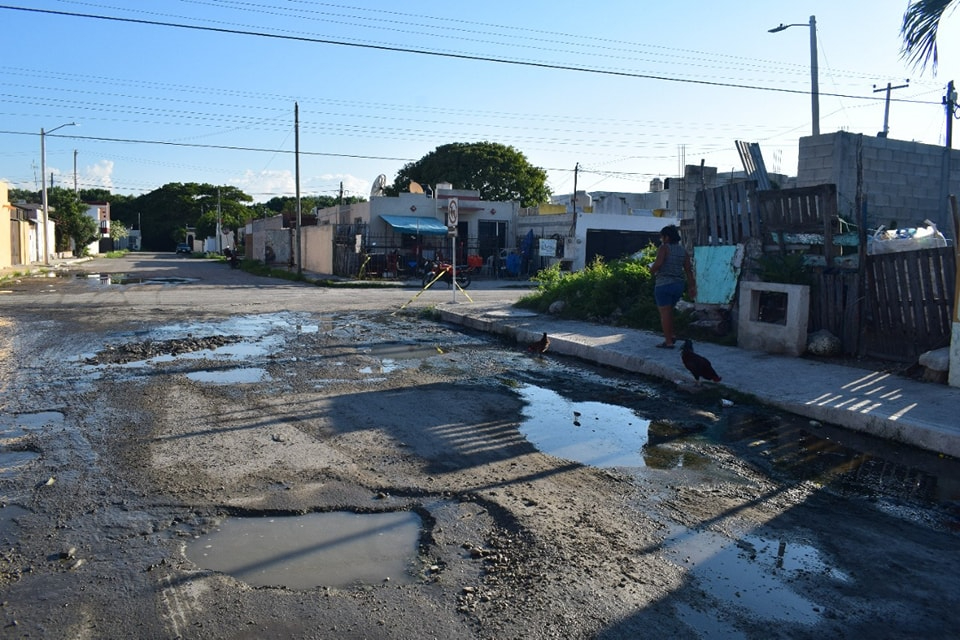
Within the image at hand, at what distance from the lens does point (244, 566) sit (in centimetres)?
383

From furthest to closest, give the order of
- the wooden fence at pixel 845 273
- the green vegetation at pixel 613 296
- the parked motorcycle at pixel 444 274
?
the parked motorcycle at pixel 444 274, the green vegetation at pixel 613 296, the wooden fence at pixel 845 273

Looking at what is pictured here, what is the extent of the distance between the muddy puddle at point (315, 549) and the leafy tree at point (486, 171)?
53963mm

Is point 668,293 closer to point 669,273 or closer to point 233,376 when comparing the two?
point 669,273

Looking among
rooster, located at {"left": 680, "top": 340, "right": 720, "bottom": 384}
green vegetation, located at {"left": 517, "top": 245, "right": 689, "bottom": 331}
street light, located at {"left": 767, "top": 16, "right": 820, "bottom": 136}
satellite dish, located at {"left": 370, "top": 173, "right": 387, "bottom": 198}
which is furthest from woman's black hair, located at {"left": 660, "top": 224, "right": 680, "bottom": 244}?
satellite dish, located at {"left": 370, "top": 173, "right": 387, "bottom": 198}

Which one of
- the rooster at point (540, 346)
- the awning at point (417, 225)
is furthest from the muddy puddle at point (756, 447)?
the awning at point (417, 225)

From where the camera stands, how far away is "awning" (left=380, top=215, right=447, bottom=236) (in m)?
34.2

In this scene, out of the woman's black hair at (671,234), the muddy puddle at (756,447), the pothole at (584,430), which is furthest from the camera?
the woman's black hair at (671,234)

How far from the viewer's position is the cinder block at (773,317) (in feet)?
31.6

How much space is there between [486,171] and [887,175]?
4593 cm

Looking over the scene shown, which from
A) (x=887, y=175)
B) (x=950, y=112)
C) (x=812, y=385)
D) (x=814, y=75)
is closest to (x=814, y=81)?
(x=814, y=75)

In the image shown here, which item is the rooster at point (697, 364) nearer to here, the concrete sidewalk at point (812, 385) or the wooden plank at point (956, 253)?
the concrete sidewalk at point (812, 385)

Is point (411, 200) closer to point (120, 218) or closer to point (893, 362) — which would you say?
point (893, 362)

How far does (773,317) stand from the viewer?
1096cm

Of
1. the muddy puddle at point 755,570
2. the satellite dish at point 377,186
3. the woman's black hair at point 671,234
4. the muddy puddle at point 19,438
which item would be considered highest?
the satellite dish at point 377,186
